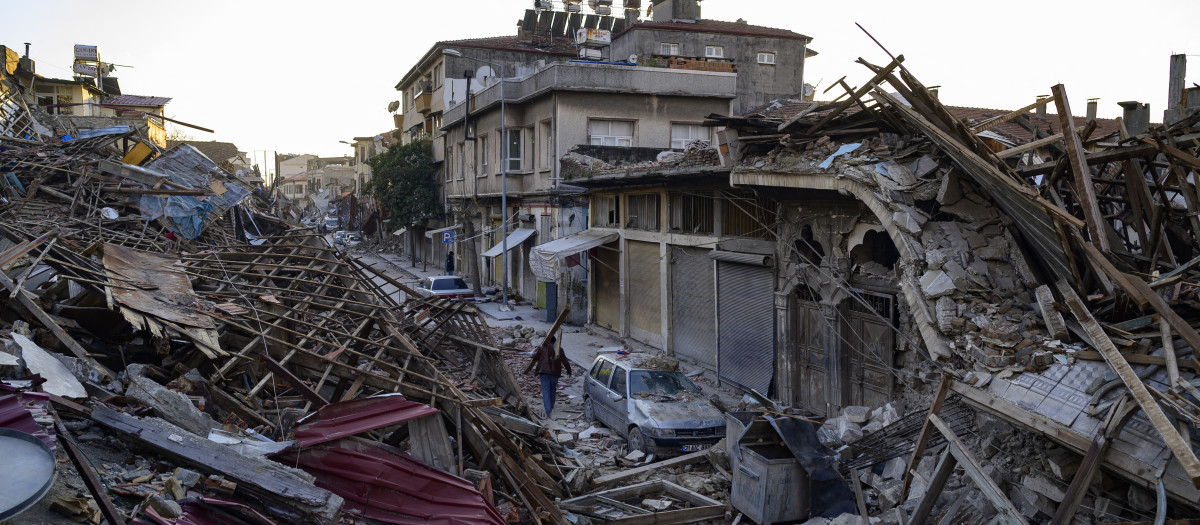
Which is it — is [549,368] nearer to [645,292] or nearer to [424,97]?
[645,292]

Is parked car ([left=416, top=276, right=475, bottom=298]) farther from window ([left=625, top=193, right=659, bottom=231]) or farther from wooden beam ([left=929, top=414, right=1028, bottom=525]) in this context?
wooden beam ([left=929, top=414, right=1028, bottom=525])

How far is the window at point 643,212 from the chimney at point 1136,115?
10.0m

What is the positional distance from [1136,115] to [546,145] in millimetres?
18289

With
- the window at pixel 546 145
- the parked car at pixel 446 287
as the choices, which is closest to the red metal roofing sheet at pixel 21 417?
the parked car at pixel 446 287

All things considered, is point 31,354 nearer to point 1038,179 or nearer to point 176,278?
point 176,278

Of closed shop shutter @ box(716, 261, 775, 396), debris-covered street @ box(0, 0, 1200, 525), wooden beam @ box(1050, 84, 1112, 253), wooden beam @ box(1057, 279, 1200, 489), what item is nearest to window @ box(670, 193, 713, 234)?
debris-covered street @ box(0, 0, 1200, 525)

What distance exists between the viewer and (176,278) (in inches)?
446

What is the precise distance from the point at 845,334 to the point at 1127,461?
6723 mm

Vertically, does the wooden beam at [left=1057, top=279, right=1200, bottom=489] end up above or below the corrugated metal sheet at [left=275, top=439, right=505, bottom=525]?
above

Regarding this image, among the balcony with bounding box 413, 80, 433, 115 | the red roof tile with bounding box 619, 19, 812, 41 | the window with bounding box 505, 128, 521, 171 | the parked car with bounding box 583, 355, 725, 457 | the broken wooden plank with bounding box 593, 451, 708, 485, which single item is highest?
the red roof tile with bounding box 619, 19, 812, 41

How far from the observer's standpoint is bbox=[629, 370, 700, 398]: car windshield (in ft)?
38.9

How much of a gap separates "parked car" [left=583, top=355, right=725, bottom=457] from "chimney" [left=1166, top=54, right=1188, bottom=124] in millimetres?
7628

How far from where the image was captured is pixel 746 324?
1506cm

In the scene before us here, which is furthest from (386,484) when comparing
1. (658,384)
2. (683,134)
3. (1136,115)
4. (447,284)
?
(683,134)
